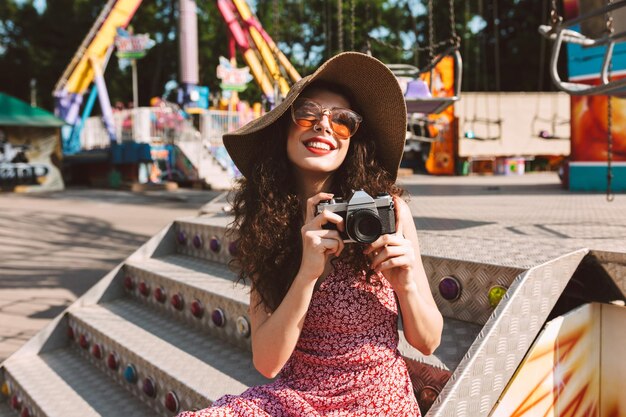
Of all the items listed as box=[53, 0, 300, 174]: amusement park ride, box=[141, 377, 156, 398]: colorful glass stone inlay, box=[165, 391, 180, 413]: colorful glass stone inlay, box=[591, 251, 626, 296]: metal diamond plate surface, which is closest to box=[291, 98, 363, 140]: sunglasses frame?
box=[591, 251, 626, 296]: metal diamond plate surface

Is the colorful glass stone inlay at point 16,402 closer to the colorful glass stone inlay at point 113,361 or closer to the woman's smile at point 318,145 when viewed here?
the colorful glass stone inlay at point 113,361

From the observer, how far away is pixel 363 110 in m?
1.65

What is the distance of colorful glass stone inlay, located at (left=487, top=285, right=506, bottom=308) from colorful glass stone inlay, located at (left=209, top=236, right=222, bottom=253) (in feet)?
6.24

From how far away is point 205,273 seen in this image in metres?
3.31

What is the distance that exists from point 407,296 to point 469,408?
0.39 m

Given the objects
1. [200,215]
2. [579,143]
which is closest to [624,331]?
[200,215]

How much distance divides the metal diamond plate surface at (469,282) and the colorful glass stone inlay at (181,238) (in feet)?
6.89

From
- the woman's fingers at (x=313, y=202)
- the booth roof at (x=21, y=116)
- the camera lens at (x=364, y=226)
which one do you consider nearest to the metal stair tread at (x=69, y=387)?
the woman's fingers at (x=313, y=202)

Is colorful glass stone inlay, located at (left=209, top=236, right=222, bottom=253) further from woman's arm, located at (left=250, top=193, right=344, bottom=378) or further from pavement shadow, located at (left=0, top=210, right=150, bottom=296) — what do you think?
woman's arm, located at (left=250, top=193, right=344, bottom=378)

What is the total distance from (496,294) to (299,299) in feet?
2.95

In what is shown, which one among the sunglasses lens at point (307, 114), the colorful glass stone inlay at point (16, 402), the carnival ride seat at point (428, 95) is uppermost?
the carnival ride seat at point (428, 95)

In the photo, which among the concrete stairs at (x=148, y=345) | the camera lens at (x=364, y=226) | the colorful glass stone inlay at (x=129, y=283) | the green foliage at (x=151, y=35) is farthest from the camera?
the green foliage at (x=151, y=35)

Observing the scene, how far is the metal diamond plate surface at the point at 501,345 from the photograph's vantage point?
1.52m

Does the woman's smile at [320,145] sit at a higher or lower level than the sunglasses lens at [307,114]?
lower
